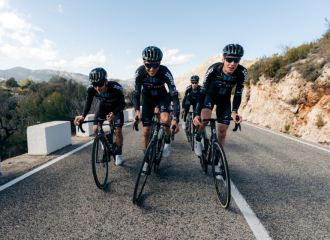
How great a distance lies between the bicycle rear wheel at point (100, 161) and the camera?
3380 millimetres

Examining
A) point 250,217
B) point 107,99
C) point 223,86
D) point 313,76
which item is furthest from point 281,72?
point 250,217

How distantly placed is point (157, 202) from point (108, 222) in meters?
0.74

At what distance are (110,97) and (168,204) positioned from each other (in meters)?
2.43

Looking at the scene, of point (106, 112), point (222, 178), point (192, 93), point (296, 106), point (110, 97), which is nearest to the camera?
point (222, 178)

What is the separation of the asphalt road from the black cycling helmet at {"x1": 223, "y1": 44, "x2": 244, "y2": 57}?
2164mm

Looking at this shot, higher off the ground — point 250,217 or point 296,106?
point 296,106

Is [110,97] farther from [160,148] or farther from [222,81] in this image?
[222,81]

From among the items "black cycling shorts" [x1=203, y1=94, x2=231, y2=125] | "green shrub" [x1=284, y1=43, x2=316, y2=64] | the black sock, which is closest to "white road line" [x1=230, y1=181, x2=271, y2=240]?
the black sock

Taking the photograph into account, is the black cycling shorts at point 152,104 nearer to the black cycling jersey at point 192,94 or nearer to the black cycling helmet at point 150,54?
the black cycling helmet at point 150,54

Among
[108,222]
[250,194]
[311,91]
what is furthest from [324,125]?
[108,222]

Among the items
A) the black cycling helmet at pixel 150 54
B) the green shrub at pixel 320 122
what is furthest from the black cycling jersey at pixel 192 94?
the green shrub at pixel 320 122

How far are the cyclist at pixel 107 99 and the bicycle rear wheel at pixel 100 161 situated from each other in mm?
488

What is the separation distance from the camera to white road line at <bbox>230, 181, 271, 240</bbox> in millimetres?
2244

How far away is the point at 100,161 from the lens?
365cm
